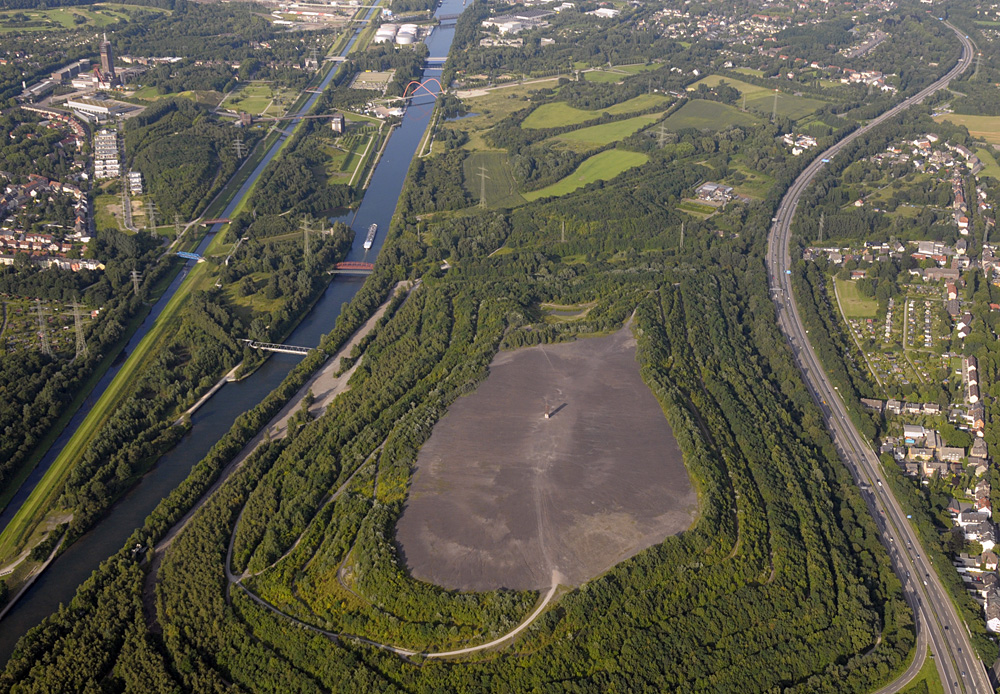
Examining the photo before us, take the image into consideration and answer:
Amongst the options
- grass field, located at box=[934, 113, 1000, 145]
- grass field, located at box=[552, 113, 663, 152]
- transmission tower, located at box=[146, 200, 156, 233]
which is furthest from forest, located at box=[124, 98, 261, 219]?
grass field, located at box=[934, 113, 1000, 145]

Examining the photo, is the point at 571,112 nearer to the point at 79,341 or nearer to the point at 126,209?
the point at 126,209

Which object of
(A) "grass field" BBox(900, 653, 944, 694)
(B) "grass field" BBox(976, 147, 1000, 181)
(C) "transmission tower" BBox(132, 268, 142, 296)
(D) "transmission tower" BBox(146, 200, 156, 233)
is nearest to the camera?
(A) "grass field" BBox(900, 653, 944, 694)

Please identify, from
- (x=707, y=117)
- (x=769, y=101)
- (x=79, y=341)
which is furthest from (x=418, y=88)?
(x=79, y=341)

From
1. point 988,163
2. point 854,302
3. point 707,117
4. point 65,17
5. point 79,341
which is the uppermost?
point 65,17

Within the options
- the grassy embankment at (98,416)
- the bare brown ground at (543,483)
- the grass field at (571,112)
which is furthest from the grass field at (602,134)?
the bare brown ground at (543,483)

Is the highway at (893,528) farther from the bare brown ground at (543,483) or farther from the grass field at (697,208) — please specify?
the bare brown ground at (543,483)

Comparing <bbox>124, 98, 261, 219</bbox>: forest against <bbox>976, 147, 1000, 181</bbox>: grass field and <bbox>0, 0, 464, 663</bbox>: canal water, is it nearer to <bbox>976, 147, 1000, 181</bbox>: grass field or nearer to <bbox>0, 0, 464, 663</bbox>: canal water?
<bbox>0, 0, 464, 663</bbox>: canal water

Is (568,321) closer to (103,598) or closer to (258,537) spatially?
(258,537)
